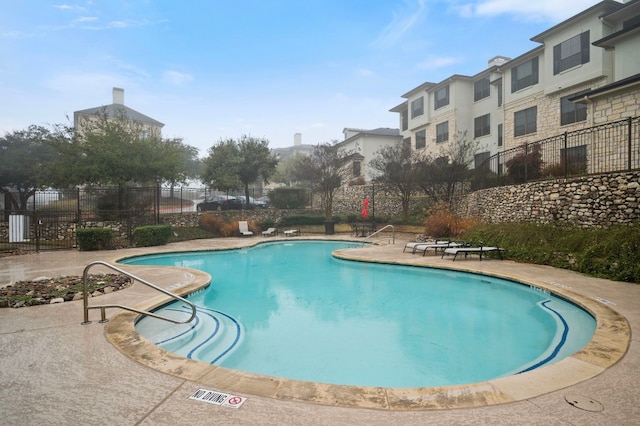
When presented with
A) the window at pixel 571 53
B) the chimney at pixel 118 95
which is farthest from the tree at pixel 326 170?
the chimney at pixel 118 95

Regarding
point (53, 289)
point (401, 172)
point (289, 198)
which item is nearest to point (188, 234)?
point (289, 198)

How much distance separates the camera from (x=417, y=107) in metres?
31.4

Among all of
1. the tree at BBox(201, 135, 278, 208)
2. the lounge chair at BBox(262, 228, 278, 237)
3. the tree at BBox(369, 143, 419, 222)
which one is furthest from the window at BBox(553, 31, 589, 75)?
the lounge chair at BBox(262, 228, 278, 237)

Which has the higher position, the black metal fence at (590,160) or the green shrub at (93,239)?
the black metal fence at (590,160)

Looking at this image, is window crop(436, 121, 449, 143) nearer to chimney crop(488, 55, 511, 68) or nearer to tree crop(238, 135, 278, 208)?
chimney crop(488, 55, 511, 68)

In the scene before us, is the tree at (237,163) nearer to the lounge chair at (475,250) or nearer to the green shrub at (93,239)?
the green shrub at (93,239)

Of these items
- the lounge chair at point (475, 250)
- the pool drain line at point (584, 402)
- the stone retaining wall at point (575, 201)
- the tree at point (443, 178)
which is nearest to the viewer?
the pool drain line at point (584, 402)

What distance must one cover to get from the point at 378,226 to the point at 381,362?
17058 millimetres

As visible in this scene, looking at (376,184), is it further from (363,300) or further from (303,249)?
(363,300)

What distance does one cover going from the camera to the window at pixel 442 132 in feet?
92.0

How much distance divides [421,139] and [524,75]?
9810 millimetres

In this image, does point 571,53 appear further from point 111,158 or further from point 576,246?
point 111,158

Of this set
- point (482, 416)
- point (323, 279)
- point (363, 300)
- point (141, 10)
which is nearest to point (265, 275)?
point (323, 279)

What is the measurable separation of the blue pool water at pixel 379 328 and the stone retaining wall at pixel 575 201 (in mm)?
3775
